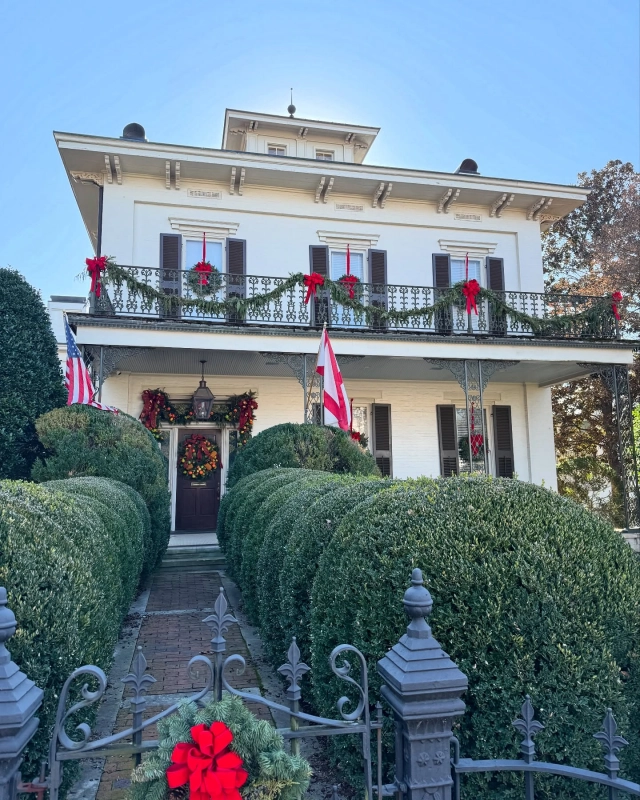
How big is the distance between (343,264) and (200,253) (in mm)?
3665

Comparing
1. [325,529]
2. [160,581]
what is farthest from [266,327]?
[325,529]

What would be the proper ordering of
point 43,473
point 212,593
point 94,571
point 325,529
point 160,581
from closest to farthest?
point 94,571 → point 325,529 → point 43,473 → point 212,593 → point 160,581

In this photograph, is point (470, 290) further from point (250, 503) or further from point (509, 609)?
point (509, 609)

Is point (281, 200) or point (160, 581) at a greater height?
point (281, 200)

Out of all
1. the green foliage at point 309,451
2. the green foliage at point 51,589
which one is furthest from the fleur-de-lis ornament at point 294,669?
the green foliage at point 309,451

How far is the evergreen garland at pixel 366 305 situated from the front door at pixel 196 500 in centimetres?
340

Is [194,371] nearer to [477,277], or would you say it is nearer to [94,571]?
[477,277]

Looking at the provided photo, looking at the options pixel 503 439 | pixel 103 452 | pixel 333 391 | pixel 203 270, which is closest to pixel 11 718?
pixel 103 452

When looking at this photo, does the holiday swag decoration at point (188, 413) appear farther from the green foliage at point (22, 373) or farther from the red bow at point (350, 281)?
the green foliage at point (22, 373)

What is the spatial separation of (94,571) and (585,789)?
2.77 meters

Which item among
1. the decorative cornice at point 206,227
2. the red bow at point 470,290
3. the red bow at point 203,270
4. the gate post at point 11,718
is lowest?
the gate post at point 11,718

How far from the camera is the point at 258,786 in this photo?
1.80 meters

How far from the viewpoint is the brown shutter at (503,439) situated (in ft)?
51.9

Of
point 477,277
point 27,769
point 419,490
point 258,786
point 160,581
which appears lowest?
point 160,581
